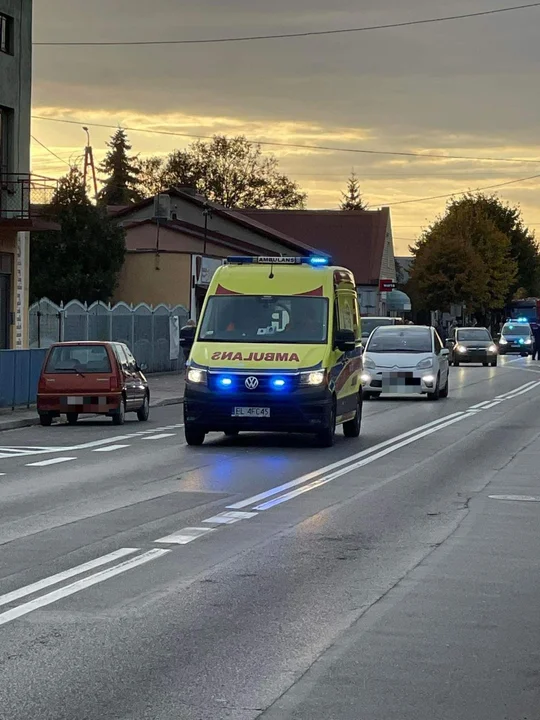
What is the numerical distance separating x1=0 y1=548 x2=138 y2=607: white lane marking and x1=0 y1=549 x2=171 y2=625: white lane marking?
0.40 ft

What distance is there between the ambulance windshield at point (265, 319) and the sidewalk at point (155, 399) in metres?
5.57

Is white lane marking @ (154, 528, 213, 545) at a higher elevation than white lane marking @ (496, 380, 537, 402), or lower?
higher

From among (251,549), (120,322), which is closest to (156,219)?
(120,322)

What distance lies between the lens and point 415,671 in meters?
6.62

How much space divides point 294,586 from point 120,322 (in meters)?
34.8

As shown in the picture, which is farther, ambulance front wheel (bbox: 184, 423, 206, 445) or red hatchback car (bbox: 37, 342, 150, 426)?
red hatchback car (bbox: 37, 342, 150, 426)

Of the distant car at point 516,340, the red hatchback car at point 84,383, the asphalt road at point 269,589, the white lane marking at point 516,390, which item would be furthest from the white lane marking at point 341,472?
the distant car at point 516,340

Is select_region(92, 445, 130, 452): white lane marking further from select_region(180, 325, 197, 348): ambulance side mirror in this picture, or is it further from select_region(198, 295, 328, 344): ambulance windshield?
select_region(198, 295, 328, 344): ambulance windshield

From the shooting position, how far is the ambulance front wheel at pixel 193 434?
19703mm

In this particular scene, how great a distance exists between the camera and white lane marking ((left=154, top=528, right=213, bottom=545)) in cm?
1071

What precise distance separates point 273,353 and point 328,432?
130 cm

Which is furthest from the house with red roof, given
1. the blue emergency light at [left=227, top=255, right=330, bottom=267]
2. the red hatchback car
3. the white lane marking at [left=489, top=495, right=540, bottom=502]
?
the white lane marking at [left=489, top=495, right=540, bottom=502]

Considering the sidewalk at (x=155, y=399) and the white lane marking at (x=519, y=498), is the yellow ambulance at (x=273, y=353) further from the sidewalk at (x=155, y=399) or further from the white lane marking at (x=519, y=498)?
the sidewalk at (x=155, y=399)

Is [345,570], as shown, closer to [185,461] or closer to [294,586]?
[294,586]
